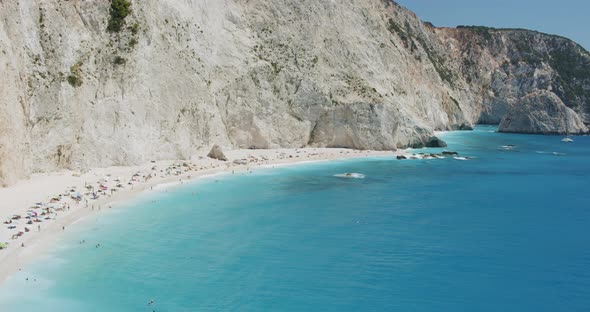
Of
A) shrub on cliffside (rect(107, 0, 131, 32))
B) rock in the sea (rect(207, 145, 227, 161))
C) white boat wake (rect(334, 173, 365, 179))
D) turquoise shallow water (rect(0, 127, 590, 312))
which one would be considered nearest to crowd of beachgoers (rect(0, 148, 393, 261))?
rock in the sea (rect(207, 145, 227, 161))

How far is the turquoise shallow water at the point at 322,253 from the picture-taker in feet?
63.3

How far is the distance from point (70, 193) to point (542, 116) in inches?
4926

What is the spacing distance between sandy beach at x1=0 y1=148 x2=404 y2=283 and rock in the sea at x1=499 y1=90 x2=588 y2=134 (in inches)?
3693

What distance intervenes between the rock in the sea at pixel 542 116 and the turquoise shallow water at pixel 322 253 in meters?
94.7

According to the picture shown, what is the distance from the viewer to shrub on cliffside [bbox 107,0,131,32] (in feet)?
160

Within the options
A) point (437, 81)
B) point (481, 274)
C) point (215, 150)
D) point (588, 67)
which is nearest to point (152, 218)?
point (481, 274)

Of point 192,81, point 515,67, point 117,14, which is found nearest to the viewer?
point 117,14

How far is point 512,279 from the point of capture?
21.7m

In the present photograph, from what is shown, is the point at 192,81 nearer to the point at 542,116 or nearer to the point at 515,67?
the point at 542,116

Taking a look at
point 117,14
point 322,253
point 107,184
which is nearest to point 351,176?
point 107,184

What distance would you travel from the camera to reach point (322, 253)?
25125 millimetres

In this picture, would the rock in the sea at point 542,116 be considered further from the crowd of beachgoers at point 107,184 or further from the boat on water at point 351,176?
the boat on water at point 351,176

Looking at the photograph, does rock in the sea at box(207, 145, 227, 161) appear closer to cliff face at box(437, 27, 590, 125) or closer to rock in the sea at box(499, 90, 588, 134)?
rock in the sea at box(499, 90, 588, 134)

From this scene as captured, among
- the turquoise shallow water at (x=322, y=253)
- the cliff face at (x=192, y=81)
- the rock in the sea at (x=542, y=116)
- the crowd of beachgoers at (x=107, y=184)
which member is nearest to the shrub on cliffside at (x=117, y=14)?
the cliff face at (x=192, y=81)
